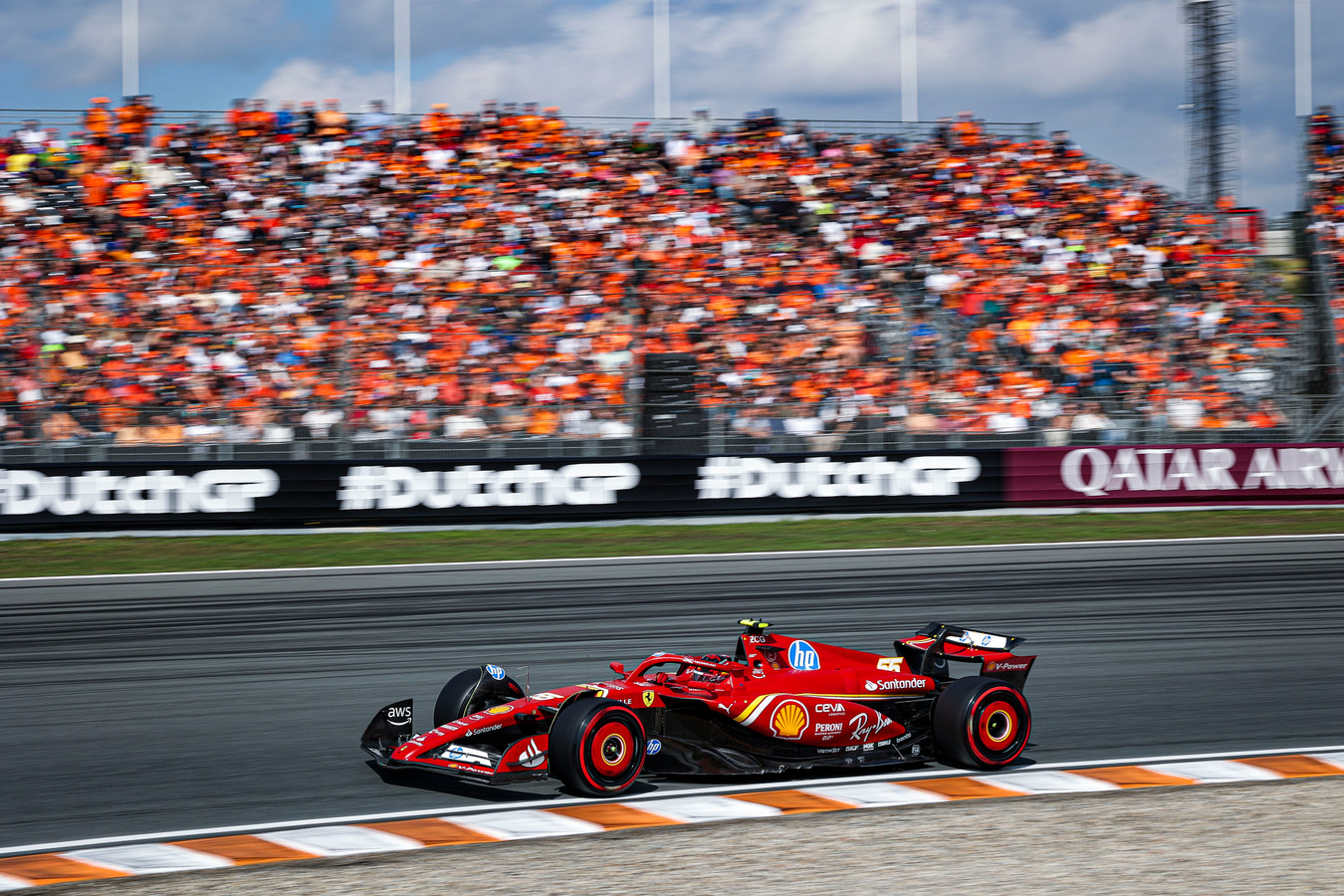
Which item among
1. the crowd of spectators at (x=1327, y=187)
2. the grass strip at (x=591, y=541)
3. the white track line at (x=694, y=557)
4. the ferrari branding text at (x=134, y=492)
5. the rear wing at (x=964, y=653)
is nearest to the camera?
the rear wing at (x=964, y=653)

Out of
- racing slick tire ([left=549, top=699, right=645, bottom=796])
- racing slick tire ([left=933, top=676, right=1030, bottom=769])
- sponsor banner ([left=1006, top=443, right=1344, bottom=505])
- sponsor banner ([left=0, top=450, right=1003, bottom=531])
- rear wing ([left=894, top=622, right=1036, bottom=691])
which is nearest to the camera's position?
racing slick tire ([left=549, top=699, right=645, bottom=796])

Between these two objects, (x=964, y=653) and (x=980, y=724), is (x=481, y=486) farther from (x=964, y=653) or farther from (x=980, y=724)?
(x=980, y=724)

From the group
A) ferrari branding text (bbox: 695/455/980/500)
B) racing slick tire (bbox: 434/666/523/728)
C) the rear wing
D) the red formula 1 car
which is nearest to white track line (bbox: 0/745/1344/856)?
the red formula 1 car

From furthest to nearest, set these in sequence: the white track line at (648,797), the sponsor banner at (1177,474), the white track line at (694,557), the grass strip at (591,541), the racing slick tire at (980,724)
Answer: the sponsor banner at (1177,474), the grass strip at (591,541), the white track line at (694,557), the racing slick tire at (980,724), the white track line at (648,797)

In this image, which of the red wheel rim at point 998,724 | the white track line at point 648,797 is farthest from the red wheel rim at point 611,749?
the red wheel rim at point 998,724

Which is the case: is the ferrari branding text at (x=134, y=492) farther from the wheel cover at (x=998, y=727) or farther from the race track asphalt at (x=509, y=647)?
the wheel cover at (x=998, y=727)

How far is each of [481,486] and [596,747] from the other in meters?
9.86

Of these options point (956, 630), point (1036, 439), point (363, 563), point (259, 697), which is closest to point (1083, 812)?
point (956, 630)

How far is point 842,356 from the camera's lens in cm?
1609

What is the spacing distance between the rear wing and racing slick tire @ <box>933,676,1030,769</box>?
0.19 metres

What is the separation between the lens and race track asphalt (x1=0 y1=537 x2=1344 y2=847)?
6.02 metres

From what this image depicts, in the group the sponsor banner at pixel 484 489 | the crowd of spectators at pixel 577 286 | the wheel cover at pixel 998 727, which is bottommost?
the wheel cover at pixel 998 727

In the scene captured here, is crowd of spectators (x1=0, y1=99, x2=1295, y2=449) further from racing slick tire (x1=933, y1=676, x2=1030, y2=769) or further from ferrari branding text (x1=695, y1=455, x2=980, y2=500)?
racing slick tire (x1=933, y1=676, x2=1030, y2=769)

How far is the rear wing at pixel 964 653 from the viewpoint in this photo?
625cm
